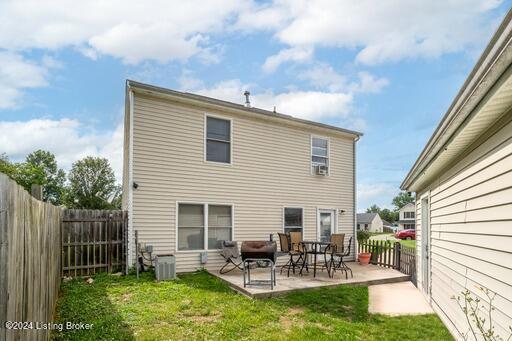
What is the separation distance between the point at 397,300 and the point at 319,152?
620 cm

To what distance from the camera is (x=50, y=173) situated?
147 feet

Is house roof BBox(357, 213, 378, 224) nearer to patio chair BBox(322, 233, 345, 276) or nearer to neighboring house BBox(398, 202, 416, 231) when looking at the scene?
neighboring house BBox(398, 202, 416, 231)

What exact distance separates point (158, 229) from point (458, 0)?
776cm

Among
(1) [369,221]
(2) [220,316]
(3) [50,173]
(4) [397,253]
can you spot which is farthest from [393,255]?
(1) [369,221]

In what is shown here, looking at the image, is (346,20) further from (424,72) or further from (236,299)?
(236,299)

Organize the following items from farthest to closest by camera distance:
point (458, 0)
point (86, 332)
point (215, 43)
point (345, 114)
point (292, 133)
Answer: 1. point (345, 114)
2. point (292, 133)
3. point (215, 43)
4. point (458, 0)
5. point (86, 332)

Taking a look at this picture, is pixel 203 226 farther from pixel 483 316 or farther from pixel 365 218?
pixel 365 218

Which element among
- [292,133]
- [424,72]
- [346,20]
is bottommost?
[292,133]

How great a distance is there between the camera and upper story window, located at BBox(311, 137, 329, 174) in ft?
39.2

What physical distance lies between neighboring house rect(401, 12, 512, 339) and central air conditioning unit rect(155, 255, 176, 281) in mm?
5498

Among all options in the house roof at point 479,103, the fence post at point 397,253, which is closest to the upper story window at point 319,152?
the fence post at point 397,253

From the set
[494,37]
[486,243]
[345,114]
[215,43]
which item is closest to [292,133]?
[215,43]

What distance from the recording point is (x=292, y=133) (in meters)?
11.5

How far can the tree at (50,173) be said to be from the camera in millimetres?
43344
